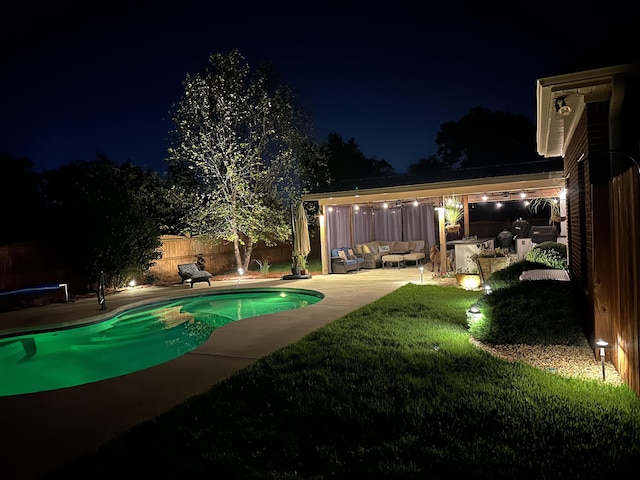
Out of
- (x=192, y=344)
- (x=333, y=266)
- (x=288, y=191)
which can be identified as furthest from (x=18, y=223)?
(x=192, y=344)

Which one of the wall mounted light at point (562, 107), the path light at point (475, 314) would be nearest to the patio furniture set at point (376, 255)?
the path light at point (475, 314)

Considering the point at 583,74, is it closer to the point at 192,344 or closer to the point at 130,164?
the point at 192,344

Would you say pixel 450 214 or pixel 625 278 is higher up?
pixel 450 214

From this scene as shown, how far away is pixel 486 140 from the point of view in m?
31.1

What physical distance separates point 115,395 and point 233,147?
38.3 ft

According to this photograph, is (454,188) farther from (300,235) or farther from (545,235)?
(300,235)

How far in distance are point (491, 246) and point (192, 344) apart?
9077 mm

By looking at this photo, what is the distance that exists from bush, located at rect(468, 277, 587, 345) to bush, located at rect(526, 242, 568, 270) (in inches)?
140

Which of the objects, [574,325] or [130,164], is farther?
[130,164]

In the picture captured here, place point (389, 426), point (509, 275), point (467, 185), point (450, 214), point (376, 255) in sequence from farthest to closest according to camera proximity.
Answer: point (376, 255) < point (450, 214) < point (467, 185) < point (509, 275) < point (389, 426)

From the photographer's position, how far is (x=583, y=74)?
4316 mm

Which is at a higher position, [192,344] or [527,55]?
[527,55]

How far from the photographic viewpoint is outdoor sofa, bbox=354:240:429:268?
16.0 m

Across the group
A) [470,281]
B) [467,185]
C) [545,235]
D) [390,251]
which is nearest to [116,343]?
[470,281]
